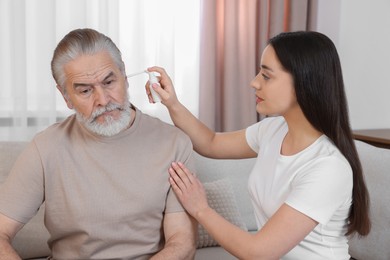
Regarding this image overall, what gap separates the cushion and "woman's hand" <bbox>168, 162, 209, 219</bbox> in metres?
0.69

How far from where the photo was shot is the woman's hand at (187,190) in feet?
5.19

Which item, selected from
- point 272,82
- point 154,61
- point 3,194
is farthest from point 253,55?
point 3,194

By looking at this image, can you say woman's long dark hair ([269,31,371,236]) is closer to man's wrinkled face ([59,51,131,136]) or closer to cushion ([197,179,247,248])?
man's wrinkled face ([59,51,131,136])

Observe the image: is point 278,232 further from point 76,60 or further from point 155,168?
point 76,60

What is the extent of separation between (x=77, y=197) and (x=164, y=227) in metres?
0.27

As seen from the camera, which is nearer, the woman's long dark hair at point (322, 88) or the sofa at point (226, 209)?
the woman's long dark hair at point (322, 88)

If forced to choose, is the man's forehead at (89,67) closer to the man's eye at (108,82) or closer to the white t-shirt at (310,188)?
the man's eye at (108,82)

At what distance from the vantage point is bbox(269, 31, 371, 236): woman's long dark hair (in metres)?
1.45

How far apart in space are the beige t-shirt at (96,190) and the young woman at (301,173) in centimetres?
9

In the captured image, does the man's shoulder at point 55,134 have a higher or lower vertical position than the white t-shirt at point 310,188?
higher

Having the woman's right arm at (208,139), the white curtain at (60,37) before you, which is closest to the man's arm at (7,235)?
the woman's right arm at (208,139)

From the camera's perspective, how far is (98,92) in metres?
1.55

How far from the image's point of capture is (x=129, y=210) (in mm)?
1594

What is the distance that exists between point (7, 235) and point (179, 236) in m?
0.48
